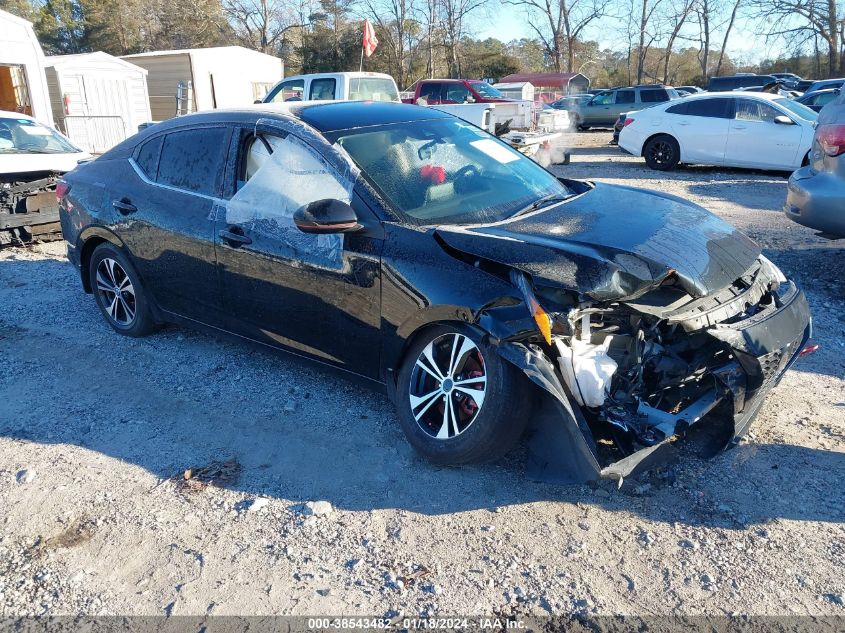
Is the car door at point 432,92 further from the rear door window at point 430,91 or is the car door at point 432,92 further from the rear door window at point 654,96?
the rear door window at point 654,96

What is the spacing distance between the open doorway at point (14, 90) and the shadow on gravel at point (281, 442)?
49.9 ft

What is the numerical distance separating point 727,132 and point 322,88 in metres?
7.85

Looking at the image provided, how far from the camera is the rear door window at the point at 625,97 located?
25500mm

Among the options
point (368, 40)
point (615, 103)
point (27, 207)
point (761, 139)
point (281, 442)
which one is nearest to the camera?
point (281, 442)

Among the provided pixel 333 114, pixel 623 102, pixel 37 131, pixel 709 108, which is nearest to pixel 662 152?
pixel 709 108

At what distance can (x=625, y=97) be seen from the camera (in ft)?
84.2

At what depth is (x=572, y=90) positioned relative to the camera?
47.8 metres

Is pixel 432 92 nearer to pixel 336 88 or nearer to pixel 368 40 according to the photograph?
pixel 368 40

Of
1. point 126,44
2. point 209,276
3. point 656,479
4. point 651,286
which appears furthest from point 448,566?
point 126,44

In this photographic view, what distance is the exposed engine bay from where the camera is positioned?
8211 millimetres

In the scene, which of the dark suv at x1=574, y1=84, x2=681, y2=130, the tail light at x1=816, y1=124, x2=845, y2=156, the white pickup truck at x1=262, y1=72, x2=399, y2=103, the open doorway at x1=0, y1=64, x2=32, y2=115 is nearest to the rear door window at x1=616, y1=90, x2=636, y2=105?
the dark suv at x1=574, y1=84, x2=681, y2=130

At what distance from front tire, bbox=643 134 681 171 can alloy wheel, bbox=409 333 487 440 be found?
12.1m

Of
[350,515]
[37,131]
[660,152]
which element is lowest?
[350,515]

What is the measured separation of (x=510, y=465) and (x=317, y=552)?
1094mm
